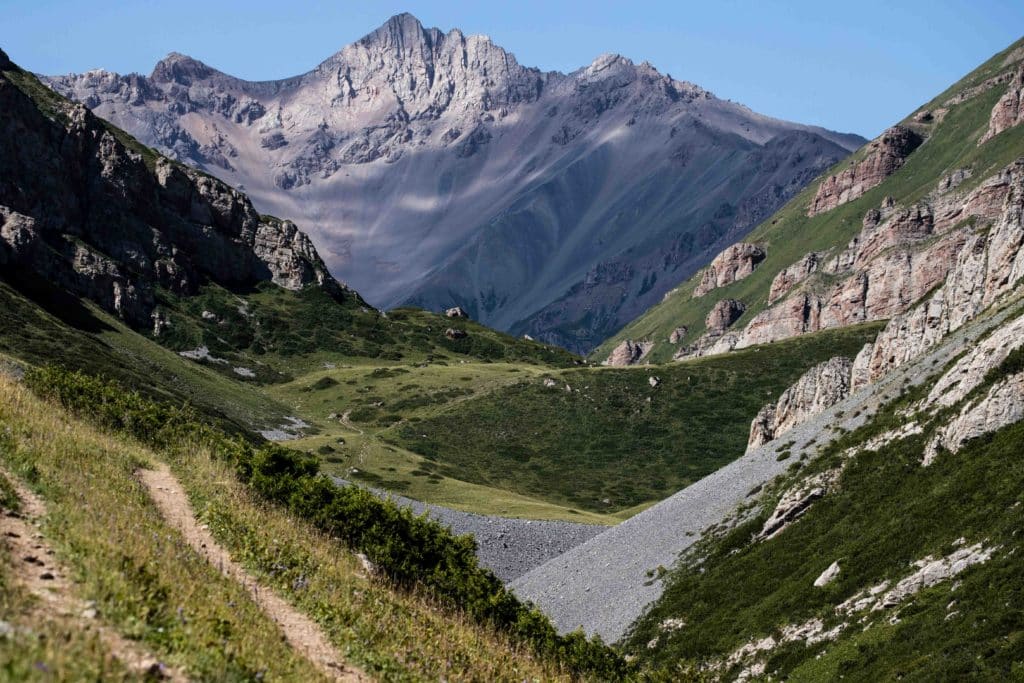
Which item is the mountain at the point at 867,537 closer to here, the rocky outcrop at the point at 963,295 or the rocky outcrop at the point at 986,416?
the rocky outcrop at the point at 986,416

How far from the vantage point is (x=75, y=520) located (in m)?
17.4

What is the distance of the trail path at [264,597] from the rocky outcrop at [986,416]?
146ft

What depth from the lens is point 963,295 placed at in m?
83.9

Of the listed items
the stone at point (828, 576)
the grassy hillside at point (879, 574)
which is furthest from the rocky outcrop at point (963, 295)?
the stone at point (828, 576)

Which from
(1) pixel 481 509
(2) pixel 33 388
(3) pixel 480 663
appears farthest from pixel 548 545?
(3) pixel 480 663

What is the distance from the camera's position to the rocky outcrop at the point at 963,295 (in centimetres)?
8025

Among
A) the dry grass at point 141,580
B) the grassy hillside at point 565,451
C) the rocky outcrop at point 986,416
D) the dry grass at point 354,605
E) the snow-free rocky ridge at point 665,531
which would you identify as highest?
the dry grass at point 141,580

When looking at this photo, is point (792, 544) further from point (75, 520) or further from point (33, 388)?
point (75, 520)

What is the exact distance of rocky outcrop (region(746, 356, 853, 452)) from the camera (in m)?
91.4

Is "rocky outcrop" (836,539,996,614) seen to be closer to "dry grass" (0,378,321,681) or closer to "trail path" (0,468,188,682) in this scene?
"dry grass" (0,378,321,681)

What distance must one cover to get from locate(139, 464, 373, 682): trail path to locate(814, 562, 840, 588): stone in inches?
1393

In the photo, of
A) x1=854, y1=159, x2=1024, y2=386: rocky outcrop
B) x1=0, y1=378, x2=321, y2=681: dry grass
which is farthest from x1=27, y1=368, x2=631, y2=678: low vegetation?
x1=854, y1=159, x2=1024, y2=386: rocky outcrop

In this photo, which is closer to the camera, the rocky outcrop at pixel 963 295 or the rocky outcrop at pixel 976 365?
the rocky outcrop at pixel 976 365

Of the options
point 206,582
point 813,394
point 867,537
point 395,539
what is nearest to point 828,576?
point 867,537
